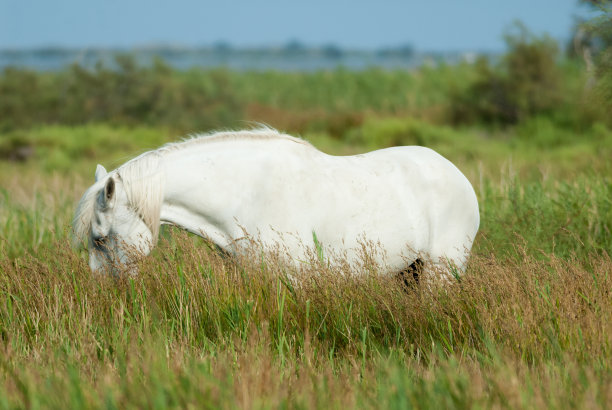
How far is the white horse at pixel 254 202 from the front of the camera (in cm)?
339

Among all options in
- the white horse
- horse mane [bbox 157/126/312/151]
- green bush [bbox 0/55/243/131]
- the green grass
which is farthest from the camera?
green bush [bbox 0/55/243/131]

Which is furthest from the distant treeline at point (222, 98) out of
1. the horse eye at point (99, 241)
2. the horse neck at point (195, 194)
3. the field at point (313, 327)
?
the horse eye at point (99, 241)

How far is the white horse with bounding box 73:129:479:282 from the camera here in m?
3.39

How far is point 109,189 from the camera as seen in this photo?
10.8 ft

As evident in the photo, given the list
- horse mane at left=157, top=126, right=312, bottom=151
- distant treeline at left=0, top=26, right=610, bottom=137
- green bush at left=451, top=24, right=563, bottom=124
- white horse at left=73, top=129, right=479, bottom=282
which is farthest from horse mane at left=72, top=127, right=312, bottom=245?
green bush at left=451, top=24, right=563, bottom=124

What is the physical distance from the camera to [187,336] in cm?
309

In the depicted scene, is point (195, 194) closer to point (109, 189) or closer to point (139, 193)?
point (139, 193)

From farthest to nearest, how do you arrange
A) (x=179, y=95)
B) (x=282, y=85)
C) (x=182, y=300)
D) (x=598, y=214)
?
(x=282, y=85) → (x=179, y=95) → (x=598, y=214) → (x=182, y=300)

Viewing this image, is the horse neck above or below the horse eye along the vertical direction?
above

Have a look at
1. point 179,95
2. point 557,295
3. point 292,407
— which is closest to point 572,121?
point 179,95

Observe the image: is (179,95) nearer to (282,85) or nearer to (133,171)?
(282,85)

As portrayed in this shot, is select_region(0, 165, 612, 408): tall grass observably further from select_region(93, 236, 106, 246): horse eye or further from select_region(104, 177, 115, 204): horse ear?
select_region(104, 177, 115, 204): horse ear

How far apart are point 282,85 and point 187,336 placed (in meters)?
27.3

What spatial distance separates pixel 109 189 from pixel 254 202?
2.53 feet
